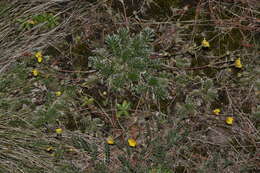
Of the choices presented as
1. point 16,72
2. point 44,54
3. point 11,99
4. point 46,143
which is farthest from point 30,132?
point 44,54

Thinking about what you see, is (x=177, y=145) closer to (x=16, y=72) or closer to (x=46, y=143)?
(x=46, y=143)

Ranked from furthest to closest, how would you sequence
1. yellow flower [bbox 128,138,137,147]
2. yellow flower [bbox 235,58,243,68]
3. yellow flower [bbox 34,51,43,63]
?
yellow flower [bbox 34,51,43,63] < yellow flower [bbox 235,58,243,68] < yellow flower [bbox 128,138,137,147]

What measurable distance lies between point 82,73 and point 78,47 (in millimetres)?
289

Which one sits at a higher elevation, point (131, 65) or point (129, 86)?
point (131, 65)

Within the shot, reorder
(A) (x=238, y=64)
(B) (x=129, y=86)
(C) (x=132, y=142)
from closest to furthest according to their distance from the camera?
(C) (x=132, y=142) < (A) (x=238, y=64) < (B) (x=129, y=86)

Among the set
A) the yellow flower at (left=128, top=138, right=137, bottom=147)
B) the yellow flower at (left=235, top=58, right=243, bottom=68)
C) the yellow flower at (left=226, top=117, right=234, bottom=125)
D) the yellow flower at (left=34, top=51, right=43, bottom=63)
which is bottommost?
the yellow flower at (left=128, top=138, right=137, bottom=147)

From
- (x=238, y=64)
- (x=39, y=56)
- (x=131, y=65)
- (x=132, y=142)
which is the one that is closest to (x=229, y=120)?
(x=238, y=64)

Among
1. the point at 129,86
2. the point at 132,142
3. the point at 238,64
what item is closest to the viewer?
the point at 132,142

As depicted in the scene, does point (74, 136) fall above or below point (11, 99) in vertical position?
below

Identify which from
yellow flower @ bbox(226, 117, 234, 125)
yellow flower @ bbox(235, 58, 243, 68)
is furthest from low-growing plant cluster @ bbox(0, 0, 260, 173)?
yellow flower @ bbox(235, 58, 243, 68)

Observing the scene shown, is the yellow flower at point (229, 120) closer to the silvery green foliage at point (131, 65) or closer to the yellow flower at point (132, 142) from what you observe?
the silvery green foliage at point (131, 65)

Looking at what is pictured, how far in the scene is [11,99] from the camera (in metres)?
3.15

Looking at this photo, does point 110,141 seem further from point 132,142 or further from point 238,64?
point 238,64

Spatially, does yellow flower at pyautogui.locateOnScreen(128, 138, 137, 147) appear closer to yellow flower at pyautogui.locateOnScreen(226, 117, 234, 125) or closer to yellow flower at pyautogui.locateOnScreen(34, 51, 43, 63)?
yellow flower at pyautogui.locateOnScreen(226, 117, 234, 125)
